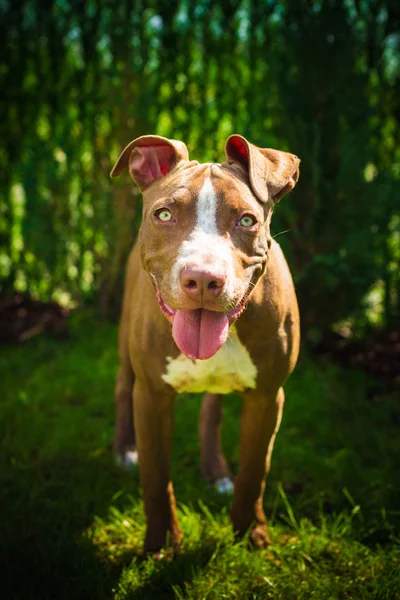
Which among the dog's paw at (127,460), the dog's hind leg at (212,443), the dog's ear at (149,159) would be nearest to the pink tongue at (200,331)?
the dog's ear at (149,159)

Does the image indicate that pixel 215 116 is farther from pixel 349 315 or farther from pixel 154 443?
pixel 154 443

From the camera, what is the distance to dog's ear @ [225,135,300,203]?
8.83ft

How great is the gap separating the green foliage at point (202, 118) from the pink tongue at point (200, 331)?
284cm

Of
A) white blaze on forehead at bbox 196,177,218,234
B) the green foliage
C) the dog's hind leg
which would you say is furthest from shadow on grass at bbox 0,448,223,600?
the green foliage

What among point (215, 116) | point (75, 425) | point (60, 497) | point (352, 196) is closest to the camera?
point (60, 497)

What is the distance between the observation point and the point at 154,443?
3.16m

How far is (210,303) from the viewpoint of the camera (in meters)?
2.48

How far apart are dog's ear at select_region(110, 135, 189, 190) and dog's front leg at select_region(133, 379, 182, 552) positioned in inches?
37.8

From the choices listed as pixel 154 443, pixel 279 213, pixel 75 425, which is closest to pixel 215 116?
pixel 279 213

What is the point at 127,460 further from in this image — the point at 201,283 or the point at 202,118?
the point at 202,118

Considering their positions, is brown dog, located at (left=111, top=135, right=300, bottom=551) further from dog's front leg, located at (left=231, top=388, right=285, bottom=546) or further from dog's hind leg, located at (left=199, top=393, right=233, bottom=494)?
dog's hind leg, located at (left=199, top=393, right=233, bottom=494)

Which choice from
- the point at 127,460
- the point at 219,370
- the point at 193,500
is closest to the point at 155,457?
the point at 219,370

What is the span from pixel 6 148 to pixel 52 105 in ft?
2.01

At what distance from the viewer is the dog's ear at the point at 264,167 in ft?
8.83
